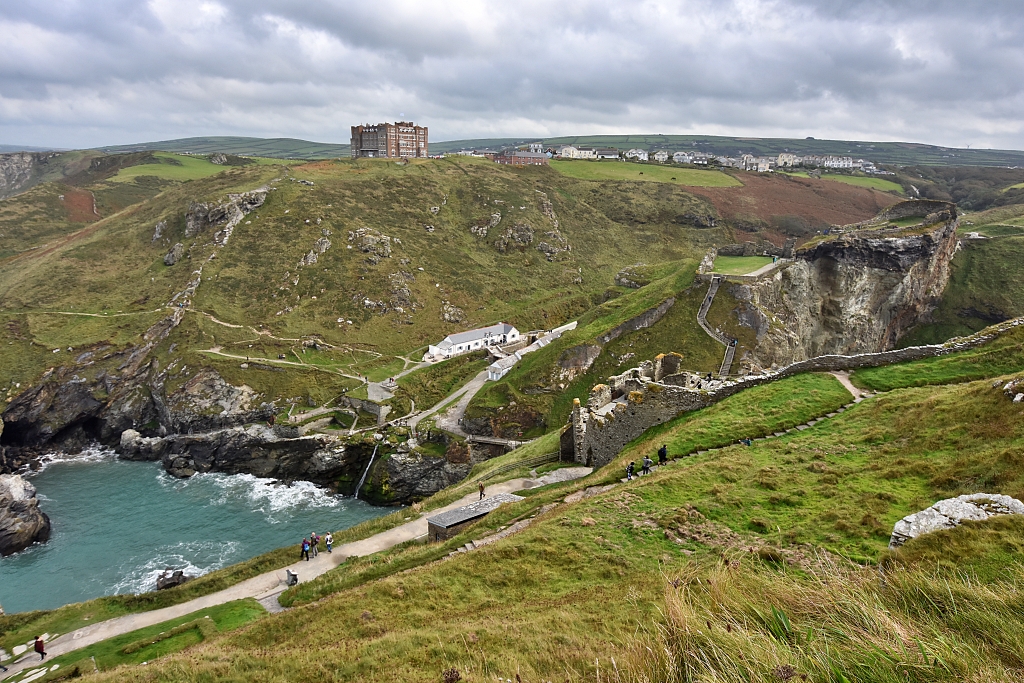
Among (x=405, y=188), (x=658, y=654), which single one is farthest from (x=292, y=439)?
(x=405, y=188)

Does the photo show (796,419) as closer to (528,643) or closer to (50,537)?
(528,643)

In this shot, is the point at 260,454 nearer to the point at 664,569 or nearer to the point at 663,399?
the point at 663,399

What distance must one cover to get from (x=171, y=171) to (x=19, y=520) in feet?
560

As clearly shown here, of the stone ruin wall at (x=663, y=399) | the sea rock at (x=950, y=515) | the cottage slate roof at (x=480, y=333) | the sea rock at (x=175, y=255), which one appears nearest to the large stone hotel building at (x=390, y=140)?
the sea rock at (x=175, y=255)

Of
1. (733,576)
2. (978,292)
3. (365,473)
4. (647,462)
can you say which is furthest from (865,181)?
(733,576)

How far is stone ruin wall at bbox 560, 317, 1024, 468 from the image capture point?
2606 centimetres

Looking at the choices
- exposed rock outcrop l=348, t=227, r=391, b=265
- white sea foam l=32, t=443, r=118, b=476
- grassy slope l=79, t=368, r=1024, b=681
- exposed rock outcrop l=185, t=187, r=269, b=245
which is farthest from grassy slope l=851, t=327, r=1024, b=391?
exposed rock outcrop l=185, t=187, r=269, b=245

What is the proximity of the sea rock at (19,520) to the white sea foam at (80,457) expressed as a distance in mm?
14503

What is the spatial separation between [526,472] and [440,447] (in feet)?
91.5

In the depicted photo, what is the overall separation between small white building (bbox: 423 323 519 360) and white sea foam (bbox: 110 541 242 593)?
38.8 m

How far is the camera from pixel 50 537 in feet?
161

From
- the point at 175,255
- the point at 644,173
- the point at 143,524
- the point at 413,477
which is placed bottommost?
the point at 143,524

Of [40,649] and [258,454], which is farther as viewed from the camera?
[258,454]

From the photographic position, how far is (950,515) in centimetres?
812
